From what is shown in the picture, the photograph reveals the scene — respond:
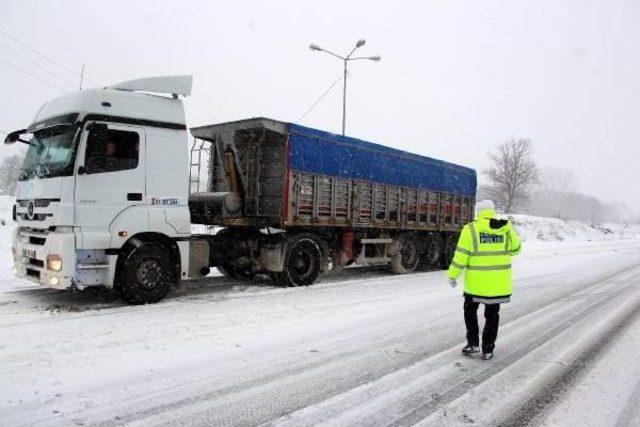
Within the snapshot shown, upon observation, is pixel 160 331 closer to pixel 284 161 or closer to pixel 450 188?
pixel 284 161

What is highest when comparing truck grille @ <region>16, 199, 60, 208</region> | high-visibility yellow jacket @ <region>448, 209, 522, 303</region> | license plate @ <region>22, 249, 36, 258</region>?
truck grille @ <region>16, 199, 60, 208</region>

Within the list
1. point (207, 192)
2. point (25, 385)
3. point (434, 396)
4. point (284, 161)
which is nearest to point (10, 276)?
point (207, 192)

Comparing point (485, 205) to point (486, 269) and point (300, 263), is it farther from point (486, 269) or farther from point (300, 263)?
point (300, 263)

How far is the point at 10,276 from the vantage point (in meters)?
9.88

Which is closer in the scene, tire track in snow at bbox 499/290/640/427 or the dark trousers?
tire track in snow at bbox 499/290/640/427

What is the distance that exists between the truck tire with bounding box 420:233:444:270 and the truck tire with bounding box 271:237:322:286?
191 inches

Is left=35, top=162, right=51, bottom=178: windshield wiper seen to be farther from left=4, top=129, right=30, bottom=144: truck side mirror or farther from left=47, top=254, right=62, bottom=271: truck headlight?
left=47, top=254, right=62, bottom=271: truck headlight

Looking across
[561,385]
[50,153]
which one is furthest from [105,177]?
[561,385]

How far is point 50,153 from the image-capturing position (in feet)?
24.3

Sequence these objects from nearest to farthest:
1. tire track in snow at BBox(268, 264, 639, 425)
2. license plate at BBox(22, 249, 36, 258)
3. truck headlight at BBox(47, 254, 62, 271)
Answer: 1. tire track in snow at BBox(268, 264, 639, 425)
2. truck headlight at BBox(47, 254, 62, 271)
3. license plate at BBox(22, 249, 36, 258)

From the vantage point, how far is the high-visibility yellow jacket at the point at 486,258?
17.5ft

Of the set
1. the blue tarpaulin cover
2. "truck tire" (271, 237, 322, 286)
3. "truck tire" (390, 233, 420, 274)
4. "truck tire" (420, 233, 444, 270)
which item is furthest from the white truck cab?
"truck tire" (420, 233, 444, 270)

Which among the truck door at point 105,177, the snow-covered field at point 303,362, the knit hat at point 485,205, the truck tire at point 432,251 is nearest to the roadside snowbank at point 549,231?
the truck tire at point 432,251

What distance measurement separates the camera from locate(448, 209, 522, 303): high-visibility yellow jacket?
5332 mm
